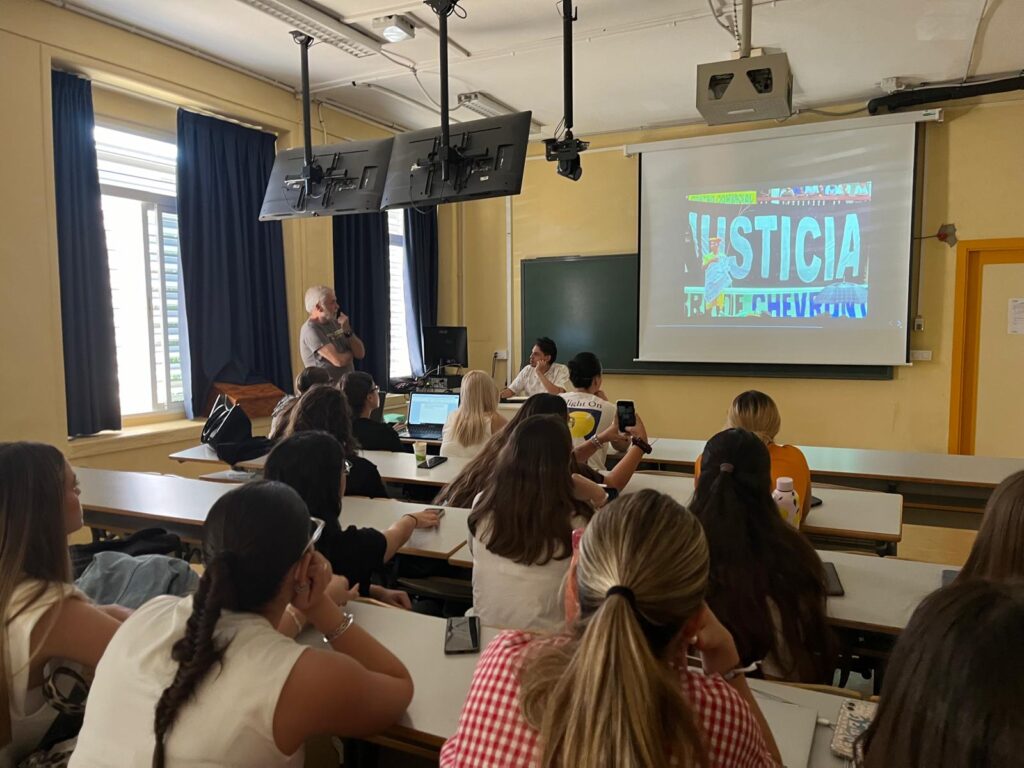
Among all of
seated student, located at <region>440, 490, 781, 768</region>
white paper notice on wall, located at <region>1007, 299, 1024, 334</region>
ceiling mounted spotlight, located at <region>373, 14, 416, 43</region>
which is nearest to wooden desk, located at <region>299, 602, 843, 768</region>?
seated student, located at <region>440, 490, 781, 768</region>

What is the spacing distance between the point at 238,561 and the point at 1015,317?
625 centimetres

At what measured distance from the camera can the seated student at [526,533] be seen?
185 cm

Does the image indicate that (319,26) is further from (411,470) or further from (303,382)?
(411,470)

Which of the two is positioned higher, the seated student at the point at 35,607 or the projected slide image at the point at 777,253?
the projected slide image at the point at 777,253

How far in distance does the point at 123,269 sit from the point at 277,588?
4189 millimetres

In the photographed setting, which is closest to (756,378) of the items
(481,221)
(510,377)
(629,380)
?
(629,380)

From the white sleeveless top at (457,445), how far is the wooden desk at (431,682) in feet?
6.36

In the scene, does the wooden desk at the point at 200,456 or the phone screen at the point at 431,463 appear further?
the wooden desk at the point at 200,456

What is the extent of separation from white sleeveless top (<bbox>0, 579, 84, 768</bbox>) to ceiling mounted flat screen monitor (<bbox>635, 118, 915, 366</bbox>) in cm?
573

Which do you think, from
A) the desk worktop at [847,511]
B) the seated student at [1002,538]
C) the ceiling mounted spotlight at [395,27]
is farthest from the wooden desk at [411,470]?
the ceiling mounted spotlight at [395,27]

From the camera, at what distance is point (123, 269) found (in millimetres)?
4582

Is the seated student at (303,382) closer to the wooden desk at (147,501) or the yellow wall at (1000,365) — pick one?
the wooden desk at (147,501)

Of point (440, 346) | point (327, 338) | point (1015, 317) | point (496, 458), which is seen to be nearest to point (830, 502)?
point (496, 458)

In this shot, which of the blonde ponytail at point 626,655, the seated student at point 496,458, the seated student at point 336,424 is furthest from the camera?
the seated student at point 336,424
